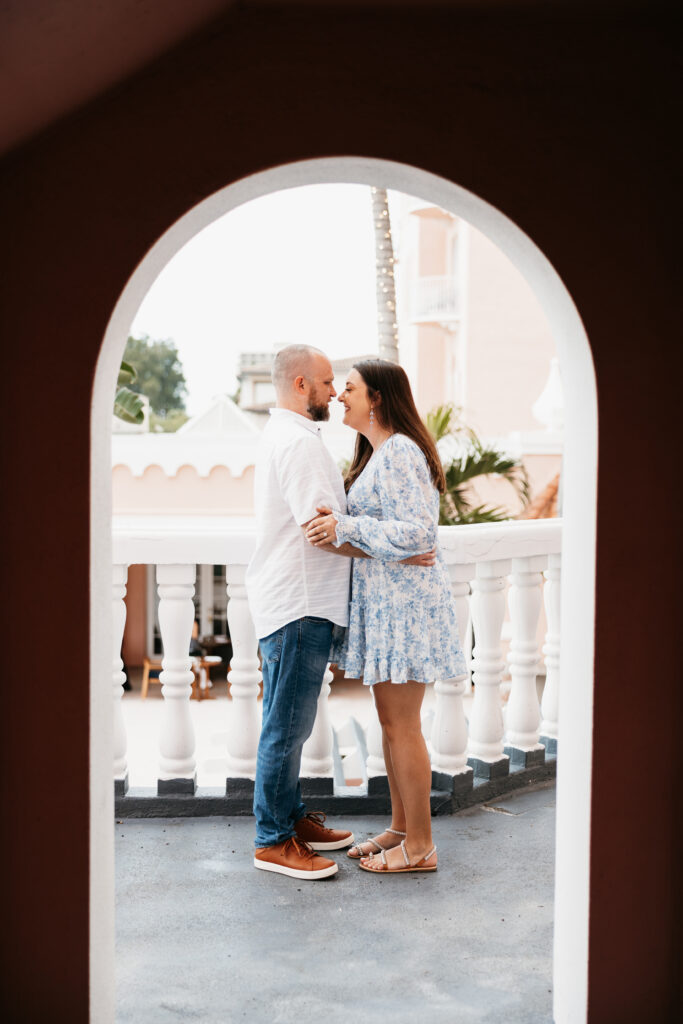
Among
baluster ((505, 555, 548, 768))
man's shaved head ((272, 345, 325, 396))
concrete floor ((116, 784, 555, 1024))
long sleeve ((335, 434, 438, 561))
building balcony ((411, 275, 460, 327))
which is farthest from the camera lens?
building balcony ((411, 275, 460, 327))

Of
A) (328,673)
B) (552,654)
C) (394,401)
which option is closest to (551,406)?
(552,654)

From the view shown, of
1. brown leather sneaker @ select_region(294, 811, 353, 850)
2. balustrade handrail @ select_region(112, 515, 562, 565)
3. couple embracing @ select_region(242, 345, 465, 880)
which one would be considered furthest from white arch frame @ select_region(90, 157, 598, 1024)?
balustrade handrail @ select_region(112, 515, 562, 565)

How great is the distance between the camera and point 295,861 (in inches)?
133

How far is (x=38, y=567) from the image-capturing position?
7.36ft

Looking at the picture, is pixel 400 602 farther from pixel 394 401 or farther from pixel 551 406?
pixel 551 406

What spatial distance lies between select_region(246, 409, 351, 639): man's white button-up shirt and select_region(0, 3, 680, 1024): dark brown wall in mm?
1104

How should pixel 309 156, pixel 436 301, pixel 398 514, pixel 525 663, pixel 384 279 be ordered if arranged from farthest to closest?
pixel 436 301, pixel 384 279, pixel 525 663, pixel 398 514, pixel 309 156

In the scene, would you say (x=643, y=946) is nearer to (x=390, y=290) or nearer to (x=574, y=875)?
(x=574, y=875)

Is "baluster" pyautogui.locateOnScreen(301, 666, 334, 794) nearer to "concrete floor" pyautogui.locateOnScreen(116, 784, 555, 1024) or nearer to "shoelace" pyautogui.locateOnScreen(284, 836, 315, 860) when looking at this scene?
"concrete floor" pyautogui.locateOnScreen(116, 784, 555, 1024)

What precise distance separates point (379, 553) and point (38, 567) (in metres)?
1.23

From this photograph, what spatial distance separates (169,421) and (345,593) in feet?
138

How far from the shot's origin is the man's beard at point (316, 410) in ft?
11.2

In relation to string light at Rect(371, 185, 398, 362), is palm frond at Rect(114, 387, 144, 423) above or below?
below

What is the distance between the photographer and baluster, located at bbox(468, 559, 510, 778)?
400 centimetres
